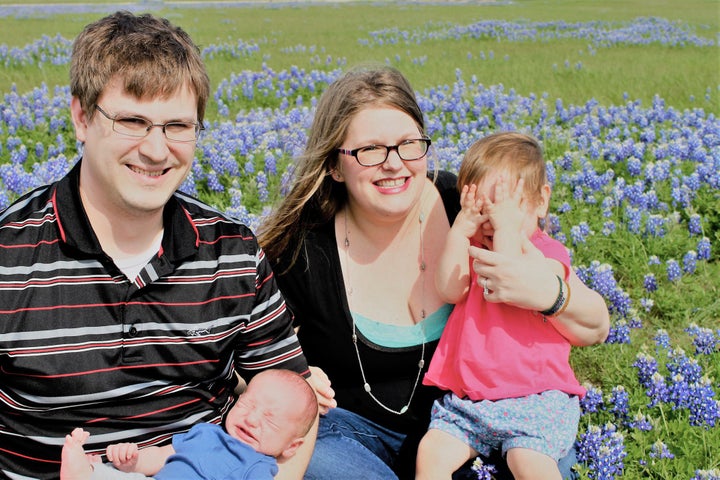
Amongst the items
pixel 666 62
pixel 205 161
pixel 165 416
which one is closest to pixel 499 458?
pixel 165 416

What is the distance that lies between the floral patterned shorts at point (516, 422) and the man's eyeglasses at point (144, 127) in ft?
5.20

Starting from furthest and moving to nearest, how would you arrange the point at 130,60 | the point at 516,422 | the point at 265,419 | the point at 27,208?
the point at 516,422 → the point at 265,419 → the point at 27,208 → the point at 130,60

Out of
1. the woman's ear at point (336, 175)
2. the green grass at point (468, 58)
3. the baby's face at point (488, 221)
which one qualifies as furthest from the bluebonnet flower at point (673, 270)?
the green grass at point (468, 58)

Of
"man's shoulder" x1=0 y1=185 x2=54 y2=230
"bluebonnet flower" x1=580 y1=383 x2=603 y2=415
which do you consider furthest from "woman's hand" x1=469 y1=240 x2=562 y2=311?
"man's shoulder" x1=0 y1=185 x2=54 y2=230

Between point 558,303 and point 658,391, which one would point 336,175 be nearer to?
point 558,303

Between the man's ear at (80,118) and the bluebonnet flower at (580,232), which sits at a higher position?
the man's ear at (80,118)

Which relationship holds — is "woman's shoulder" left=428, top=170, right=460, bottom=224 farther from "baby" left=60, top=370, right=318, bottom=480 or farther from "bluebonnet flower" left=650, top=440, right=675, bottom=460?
"bluebonnet flower" left=650, top=440, right=675, bottom=460

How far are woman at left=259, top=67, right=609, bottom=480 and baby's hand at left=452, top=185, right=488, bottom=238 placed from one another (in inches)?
7.2

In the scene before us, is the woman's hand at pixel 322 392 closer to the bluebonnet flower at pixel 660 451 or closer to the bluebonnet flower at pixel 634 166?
the bluebonnet flower at pixel 660 451

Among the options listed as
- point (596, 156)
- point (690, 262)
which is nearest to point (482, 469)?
point (690, 262)

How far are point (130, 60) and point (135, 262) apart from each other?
2.40ft

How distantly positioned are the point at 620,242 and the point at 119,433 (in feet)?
13.0

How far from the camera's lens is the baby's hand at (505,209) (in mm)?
3211

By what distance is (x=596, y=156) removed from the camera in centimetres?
731
